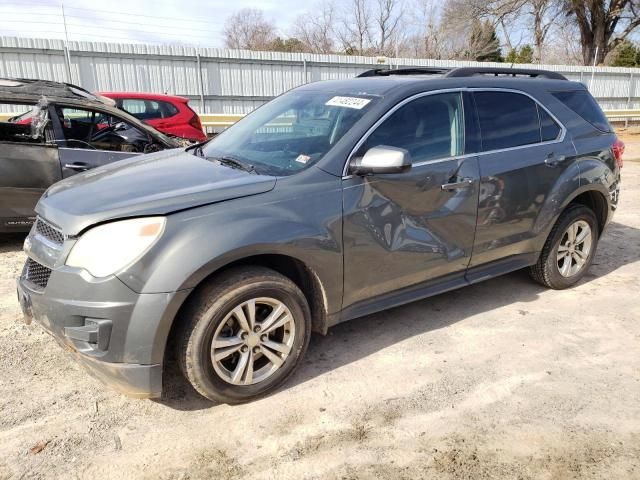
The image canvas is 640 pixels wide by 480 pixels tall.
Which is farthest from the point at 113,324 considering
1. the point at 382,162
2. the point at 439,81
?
the point at 439,81

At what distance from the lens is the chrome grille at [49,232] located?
9.22 feet

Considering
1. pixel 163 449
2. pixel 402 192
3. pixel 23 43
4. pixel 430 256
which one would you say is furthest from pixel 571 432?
pixel 23 43

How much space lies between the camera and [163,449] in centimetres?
262

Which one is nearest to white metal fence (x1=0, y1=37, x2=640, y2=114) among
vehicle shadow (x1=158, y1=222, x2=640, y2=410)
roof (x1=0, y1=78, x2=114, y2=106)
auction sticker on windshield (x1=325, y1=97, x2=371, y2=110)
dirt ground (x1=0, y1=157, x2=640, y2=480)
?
roof (x1=0, y1=78, x2=114, y2=106)

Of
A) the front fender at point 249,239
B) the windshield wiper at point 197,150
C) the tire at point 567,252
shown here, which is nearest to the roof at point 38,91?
the windshield wiper at point 197,150

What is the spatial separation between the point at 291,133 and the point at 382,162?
850 mm

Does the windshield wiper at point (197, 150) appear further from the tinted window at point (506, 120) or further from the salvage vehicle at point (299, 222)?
the tinted window at point (506, 120)

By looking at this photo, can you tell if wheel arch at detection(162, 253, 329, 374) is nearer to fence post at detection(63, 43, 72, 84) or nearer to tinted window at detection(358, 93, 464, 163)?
tinted window at detection(358, 93, 464, 163)

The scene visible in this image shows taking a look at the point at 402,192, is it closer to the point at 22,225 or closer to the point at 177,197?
the point at 177,197

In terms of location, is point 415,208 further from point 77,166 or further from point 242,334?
point 77,166

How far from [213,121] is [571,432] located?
44.1 feet

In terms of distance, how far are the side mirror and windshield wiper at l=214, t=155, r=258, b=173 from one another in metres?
0.62

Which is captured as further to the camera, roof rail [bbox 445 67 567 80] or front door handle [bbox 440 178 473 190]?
roof rail [bbox 445 67 567 80]

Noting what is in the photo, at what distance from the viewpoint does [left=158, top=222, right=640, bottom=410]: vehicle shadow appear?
320 cm
